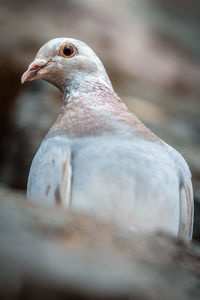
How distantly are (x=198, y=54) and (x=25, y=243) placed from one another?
12.1 metres

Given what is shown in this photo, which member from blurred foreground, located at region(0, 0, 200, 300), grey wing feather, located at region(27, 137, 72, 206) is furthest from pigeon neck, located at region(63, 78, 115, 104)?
blurred foreground, located at region(0, 0, 200, 300)

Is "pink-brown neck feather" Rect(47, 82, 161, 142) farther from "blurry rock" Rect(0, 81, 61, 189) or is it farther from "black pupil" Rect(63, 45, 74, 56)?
"blurry rock" Rect(0, 81, 61, 189)

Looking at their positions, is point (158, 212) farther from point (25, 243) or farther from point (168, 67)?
point (168, 67)

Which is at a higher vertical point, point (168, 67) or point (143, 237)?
point (168, 67)

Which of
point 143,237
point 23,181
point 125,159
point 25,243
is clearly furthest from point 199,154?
point 25,243

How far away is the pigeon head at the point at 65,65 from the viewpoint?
14.8 ft

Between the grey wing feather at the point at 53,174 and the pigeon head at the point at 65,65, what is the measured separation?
3.22 ft

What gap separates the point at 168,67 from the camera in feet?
42.8

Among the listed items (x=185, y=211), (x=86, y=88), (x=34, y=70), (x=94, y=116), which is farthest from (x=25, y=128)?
(x=185, y=211)

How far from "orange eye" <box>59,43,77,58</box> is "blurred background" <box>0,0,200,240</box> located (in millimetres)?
4830

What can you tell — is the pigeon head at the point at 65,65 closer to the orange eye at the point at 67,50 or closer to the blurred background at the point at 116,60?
the orange eye at the point at 67,50

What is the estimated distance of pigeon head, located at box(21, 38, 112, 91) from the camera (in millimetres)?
4500

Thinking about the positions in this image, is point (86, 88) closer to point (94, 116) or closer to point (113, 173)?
point (94, 116)

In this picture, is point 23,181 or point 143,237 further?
point 23,181
